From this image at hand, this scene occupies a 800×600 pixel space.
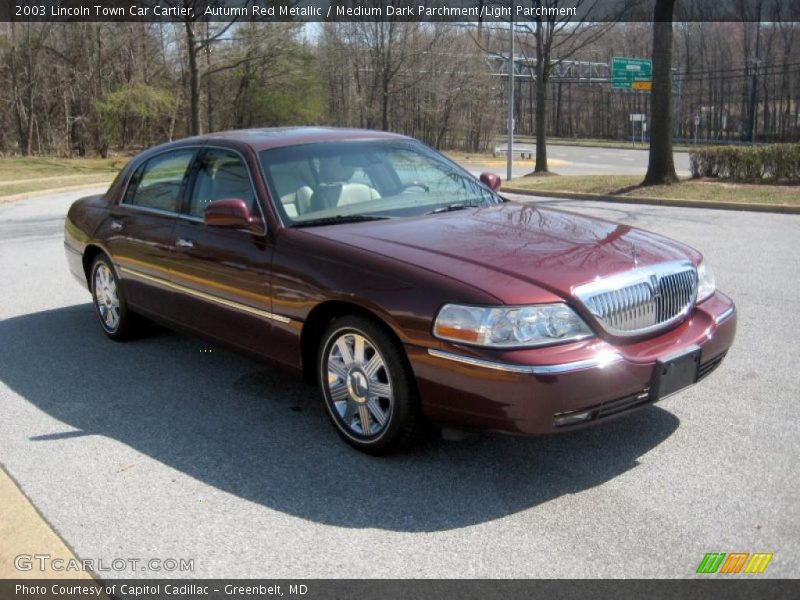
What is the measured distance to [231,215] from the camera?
457cm

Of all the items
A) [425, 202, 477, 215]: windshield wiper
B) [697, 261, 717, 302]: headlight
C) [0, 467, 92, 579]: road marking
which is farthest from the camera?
[425, 202, 477, 215]: windshield wiper

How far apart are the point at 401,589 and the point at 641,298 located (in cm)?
179

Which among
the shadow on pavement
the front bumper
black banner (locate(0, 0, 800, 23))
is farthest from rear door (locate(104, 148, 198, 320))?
black banner (locate(0, 0, 800, 23))

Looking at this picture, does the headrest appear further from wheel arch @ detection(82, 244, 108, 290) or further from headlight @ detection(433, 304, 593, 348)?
wheel arch @ detection(82, 244, 108, 290)

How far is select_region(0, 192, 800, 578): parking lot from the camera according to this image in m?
3.23

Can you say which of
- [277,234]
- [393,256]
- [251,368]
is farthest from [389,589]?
[251,368]

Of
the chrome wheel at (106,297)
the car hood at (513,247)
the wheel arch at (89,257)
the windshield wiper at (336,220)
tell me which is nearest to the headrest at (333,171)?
the windshield wiper at (336,220)

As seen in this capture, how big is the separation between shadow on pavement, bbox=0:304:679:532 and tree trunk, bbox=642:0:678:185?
47.9ft

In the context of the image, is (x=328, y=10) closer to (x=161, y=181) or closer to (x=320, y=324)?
(x=161, y=181)

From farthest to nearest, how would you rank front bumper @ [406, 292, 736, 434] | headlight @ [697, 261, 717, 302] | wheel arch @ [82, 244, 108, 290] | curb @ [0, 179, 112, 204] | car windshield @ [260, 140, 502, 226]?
curb @ [0, 179, 112, 204] → wheel arch @ [82, 244, 108, 290] → car windshield @ [260, 140, 502, 226] → headlight @ [697, 261, 717, 302] → front bumper @ [406, 292, 736, 434]

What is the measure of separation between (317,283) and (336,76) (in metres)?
44.0

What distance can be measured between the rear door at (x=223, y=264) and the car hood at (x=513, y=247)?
0.48 meters

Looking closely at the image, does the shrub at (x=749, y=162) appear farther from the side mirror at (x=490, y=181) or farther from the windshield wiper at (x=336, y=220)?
the windshield wiper at (x=336, y=220)

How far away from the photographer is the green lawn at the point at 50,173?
2350 centimetres
